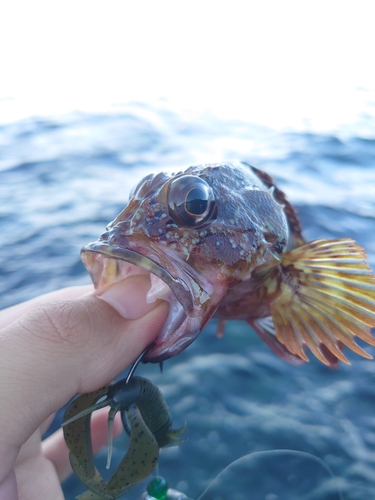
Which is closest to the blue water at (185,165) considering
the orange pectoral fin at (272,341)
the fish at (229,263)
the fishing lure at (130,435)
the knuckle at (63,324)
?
the orange pectoral fin at (272,341)

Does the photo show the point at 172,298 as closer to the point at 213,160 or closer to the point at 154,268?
the point at 154,268

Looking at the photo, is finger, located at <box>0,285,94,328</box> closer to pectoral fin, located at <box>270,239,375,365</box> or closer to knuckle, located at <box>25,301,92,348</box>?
knuckle, located at <box>25,301,92,348</box>

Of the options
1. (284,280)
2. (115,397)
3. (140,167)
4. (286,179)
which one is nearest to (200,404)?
(284,280)

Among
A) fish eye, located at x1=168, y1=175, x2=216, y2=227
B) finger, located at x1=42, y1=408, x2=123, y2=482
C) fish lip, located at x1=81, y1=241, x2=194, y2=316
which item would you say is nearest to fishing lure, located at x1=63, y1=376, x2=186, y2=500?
fish lip, located at x1=81, y1=241, x2=194, y2=316

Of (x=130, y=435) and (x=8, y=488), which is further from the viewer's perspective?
(x=130, y=435)

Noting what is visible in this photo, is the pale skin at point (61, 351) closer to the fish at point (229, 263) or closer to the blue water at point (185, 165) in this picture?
the fish at point (229, 263)

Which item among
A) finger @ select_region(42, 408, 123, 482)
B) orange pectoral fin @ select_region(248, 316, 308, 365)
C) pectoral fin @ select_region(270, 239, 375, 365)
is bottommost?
finger @ select_region(42, 408, 123, 482)

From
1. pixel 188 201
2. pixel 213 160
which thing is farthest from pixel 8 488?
pixel 213 160
